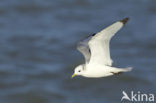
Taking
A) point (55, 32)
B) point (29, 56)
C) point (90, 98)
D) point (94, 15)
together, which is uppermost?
point (94, 15)

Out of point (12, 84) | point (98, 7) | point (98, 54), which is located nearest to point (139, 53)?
point (98, 7)

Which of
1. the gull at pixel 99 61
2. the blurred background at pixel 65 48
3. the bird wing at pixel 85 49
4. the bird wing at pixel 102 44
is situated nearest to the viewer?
the bird wing at pixel 102 44

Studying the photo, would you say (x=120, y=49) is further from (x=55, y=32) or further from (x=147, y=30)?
(x=55, y=32)

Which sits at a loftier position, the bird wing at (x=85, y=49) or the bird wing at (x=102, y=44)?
the bird wing at (x=85, y=49)

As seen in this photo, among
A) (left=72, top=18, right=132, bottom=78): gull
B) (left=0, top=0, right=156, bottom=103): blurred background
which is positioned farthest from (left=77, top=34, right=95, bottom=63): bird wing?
(left=0, top=0, right=156, bottom=103): blurred background

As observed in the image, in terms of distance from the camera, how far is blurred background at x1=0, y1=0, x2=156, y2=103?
12750 mm

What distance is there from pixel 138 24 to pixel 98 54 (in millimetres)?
8246

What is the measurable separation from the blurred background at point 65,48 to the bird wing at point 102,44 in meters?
5.75

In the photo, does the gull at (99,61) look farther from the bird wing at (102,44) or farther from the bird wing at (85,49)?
the bird wing at (85,49)

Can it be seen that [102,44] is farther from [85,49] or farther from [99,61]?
[85,49]

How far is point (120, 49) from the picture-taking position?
1401 centimetres

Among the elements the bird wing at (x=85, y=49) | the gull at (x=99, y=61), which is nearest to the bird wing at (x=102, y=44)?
the gull at (x=99, y=61)

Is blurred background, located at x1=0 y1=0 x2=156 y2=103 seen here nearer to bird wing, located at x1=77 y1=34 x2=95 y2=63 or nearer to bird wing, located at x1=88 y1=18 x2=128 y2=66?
bird wing, located at x1=77 y1=34 x2=95 y2=63

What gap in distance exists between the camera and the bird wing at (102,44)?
6.22 m
